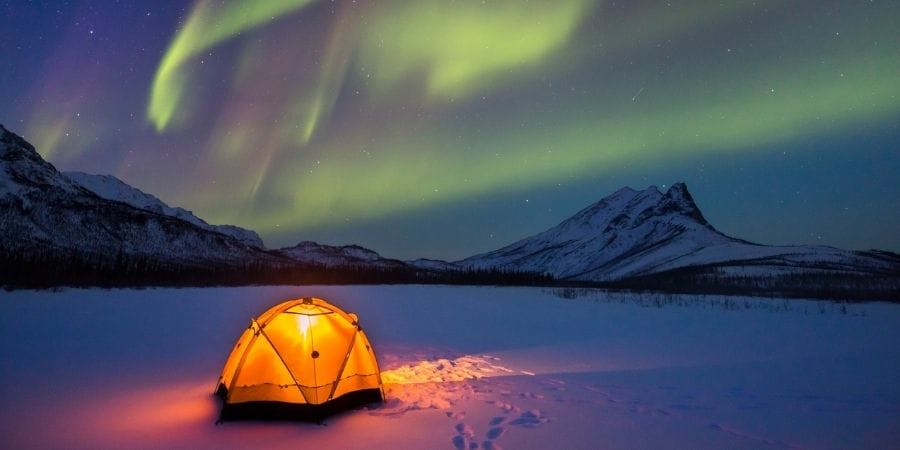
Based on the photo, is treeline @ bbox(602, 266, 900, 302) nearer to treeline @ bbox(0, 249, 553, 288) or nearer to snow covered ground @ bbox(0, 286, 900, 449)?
snow covered ground @ bbox(0, 286, 900, 449)

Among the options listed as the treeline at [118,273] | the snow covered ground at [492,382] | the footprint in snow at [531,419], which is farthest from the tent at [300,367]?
the treeline at [118,273]

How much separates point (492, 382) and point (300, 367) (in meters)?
4.36

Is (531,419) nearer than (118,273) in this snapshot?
Yes

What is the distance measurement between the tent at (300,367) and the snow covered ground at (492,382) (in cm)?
37

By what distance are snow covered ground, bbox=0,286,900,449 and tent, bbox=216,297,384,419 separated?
37 cm

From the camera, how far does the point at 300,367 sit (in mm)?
8492

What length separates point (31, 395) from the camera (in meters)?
9.53

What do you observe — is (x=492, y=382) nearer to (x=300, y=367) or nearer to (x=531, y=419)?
(x=531, y=419)

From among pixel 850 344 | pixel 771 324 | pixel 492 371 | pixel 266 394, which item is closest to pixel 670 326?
pixel 771 324

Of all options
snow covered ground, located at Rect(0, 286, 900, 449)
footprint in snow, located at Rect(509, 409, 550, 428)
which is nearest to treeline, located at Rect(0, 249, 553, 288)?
snow covered ground, located at Rect(0, 286, 900, 449)

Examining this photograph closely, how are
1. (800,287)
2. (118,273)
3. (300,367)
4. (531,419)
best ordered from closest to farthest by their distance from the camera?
1. (531,419)
2. (300,367)
3. (118,273)
4. (800,287)

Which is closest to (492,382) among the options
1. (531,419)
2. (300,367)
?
(531,419)

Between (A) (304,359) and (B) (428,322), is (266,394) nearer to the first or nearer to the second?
(A) (304,359)

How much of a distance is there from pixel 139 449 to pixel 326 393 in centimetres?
268
